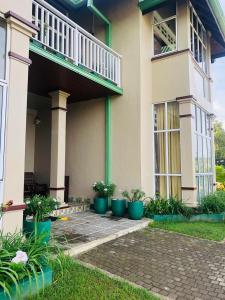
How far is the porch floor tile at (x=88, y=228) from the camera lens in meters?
4.83

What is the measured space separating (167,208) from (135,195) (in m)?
0.98

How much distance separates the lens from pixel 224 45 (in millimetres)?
10734

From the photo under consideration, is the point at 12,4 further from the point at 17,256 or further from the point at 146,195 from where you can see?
the point at 146,195

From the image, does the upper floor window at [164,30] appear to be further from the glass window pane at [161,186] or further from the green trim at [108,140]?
the glass window pane at [161,186]

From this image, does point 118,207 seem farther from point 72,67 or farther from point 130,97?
point 72,67

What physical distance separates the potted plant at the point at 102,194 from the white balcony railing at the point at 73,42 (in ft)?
10.6

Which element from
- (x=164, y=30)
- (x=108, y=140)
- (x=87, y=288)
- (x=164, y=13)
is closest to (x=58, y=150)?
(x=108, y=140)

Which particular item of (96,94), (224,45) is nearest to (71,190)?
(96,94)

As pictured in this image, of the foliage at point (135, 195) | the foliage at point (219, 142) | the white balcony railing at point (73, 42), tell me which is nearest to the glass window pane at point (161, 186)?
the foliage at point (135, 195)

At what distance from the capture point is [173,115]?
7.97m

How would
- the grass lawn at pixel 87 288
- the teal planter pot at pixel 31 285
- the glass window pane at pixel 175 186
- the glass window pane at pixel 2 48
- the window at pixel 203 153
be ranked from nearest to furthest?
1. the teal planter pot at pixel 31 285
2. the grass lawn at pixel 87 288
3. the glass window pane at pixel 2 48
4. the glass window pane at pixel 175 186
5. the window at pixel 203 153

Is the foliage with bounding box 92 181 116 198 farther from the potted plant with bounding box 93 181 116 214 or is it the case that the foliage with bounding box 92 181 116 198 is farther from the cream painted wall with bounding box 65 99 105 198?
the cream painted wall with bounding box 65 99 105 198

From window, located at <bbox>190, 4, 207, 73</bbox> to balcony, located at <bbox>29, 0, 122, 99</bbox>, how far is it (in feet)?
8.92

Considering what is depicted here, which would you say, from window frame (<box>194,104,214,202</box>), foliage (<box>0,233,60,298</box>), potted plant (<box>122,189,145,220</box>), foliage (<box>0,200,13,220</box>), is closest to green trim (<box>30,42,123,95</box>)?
window frame (<box>194,104,214,202</box>)
